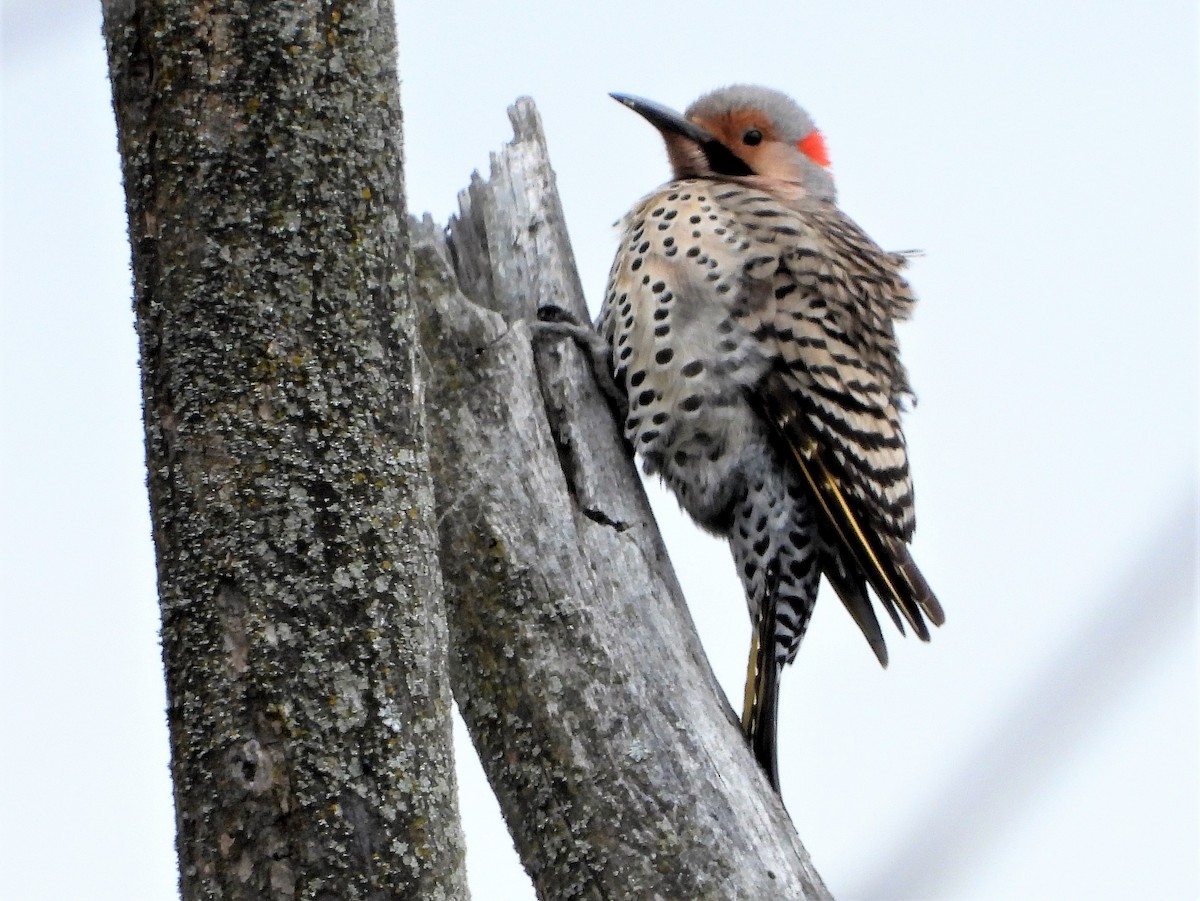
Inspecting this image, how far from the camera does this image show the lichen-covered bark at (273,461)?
6.79ft

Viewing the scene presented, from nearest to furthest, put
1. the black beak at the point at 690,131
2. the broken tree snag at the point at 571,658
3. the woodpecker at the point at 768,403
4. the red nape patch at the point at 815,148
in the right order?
the broken tree snag at the point at 571,658
the woodpecker at the point at 768,403
the black beak at the point at 690,131
the red nape patch at the point at 815,148

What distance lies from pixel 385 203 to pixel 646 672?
135cm

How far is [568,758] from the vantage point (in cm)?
302

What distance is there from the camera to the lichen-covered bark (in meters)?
2.07

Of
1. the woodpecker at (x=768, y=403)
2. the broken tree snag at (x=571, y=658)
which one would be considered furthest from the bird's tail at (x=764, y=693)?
the broken tree snag at (x=571, y=658)

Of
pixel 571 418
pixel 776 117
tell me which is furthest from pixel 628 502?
pixel 776 117

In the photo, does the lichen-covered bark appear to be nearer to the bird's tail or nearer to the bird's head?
the bird's tail

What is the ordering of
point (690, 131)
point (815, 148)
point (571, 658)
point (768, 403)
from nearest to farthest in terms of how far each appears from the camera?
point (571, 658) < point (768, 403) < point (690, 131) < point (815, 148)

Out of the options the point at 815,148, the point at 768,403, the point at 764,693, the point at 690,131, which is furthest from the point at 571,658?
the point at 815,148

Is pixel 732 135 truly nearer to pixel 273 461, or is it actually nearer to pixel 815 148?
pixel 815 148

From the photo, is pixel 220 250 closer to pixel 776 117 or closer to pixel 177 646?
pixel 177 646

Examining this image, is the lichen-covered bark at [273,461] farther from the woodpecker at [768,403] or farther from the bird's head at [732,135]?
the bird's head at [732,135]

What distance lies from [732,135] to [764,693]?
205cm

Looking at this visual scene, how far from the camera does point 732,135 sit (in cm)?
496
